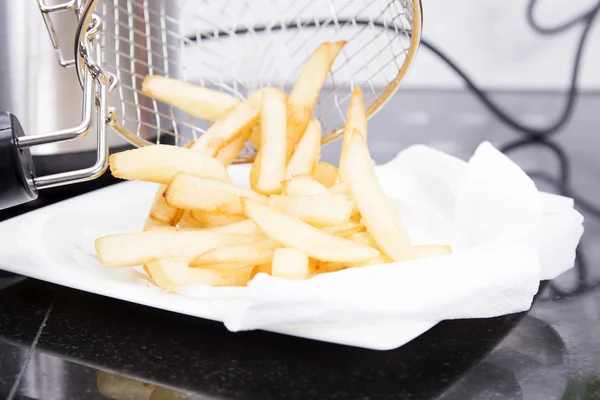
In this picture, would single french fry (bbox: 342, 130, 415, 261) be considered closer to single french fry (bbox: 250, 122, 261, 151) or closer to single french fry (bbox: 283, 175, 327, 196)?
single french fry (bbox: 283, 175, 327, 196)

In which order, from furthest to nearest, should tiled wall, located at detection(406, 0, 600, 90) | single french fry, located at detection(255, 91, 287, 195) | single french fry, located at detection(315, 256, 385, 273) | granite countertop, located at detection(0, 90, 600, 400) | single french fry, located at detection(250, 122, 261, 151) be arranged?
tiled wall, located at detection(406, 0, 600, 90), single french fry, located at detection(250, 122, 261, 151), single french fry, located at detection(255, 91, 287, 195), single french fry, located at detection(315, 256, 385, 273), granite countertop, located at detection(0, 90, 600, 400)

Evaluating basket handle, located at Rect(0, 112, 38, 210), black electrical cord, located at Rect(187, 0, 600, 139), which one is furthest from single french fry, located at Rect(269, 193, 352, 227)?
black electrical cord, located at Rect(187, 0, 600, 139)

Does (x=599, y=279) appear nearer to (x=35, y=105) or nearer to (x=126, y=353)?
(x=126, y=353)

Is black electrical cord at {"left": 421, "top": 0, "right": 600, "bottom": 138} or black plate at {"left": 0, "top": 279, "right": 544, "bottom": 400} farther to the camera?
black electrical cord at {"left": 421, "top": 0, "right": 600, "bottom": 138}

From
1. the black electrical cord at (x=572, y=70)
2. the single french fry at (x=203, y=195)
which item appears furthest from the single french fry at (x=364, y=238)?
the black electrical cord at (x=572, y=70)

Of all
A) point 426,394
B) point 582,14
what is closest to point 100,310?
point 426,394

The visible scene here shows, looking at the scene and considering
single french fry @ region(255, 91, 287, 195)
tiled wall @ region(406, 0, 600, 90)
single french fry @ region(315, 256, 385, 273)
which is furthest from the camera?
tiled wall @ region(406, 0, 600, 90)

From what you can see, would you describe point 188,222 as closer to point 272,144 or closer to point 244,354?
point 272,144
